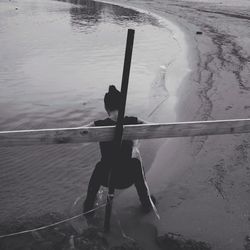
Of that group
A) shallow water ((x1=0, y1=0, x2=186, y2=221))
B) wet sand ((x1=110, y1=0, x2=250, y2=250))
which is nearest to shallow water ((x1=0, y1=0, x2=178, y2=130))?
shallow water ((x1=0, y1=0, x2=186, y2=221))

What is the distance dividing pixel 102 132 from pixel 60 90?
6935mm

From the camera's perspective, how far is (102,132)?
3.72m

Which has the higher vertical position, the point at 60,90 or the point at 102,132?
the point at 102,132

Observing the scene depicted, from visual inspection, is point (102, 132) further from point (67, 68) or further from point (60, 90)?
point (67, 68)

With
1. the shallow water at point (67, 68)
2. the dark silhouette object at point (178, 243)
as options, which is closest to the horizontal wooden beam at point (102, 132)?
the dark silhouette object at point (178, 243)

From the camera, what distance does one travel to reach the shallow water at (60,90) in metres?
5.57

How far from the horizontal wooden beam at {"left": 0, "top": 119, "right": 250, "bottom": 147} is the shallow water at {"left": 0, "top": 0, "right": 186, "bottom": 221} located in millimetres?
1729

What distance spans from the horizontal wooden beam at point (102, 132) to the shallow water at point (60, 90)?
1.73 m

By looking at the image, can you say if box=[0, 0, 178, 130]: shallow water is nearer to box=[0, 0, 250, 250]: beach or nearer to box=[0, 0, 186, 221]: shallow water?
box=[0, 0, 186, 221]: shallow water

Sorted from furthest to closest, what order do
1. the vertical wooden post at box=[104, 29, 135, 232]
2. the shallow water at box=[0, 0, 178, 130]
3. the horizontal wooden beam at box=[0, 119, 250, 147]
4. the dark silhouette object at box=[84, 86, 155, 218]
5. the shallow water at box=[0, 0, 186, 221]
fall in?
the shallow water at box=[0, 0, 178, 130] < the shallow water at box=[0, 0, 186, 221] < the dark silhouette object at box=[84, 86, 155, 218] < the horizontal wooden beam at box=[0, 119, 250, 147] < the vertical wooden post at box=[104, 29, 135, 232]

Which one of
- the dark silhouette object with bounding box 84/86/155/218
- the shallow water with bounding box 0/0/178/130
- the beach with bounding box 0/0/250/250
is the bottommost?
the shallow water with bounding box 0/0/178/130

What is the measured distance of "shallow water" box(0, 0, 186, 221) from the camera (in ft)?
18.3

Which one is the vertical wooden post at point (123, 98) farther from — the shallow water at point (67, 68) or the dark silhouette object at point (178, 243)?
the shallow water at point (67, 68)

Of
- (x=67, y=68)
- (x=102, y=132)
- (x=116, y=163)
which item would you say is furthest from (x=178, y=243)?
(x=67, y=68)
